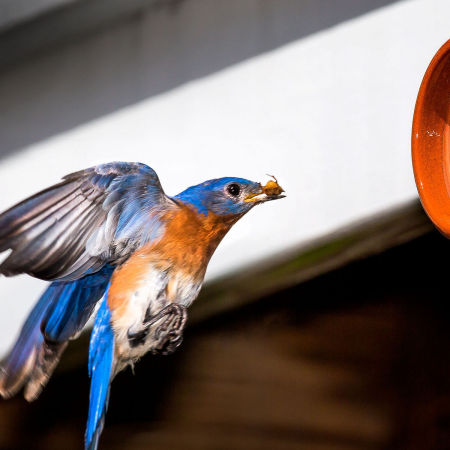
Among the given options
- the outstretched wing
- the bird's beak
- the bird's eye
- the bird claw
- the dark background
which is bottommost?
the dark background

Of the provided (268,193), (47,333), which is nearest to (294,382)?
(268,193)

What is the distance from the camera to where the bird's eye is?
2152 mm

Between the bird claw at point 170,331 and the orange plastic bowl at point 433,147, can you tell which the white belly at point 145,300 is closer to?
the bird claw at point 170,331

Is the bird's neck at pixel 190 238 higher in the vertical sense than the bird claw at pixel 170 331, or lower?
higher

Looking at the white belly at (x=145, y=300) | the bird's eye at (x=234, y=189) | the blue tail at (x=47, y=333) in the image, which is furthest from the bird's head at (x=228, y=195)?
the blue tail at (x=47, y=333)

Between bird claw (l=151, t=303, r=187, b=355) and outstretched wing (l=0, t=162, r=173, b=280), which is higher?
outstretched wing (l=0, t=162, r=173, b=280)

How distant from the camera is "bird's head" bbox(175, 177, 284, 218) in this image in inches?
84.2

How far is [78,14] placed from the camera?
224 cm

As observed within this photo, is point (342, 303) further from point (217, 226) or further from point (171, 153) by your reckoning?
point (171, 153)

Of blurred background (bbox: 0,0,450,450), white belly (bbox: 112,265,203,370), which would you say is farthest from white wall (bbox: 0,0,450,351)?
white belly (bbox: 112,265,203,370)

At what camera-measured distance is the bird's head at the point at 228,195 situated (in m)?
2.14

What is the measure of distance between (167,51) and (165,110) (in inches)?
5.4

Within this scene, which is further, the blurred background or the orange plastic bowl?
the blurred background

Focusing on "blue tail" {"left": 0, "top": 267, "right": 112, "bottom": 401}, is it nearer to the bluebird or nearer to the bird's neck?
the bluebird
